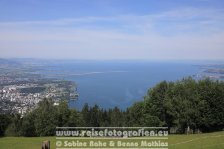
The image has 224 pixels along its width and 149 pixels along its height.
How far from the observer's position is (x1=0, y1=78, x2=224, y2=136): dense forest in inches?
1902

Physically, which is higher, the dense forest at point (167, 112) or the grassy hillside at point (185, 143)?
the dense forest at point (167, 112)

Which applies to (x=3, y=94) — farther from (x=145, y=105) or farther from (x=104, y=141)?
(x=104, y=141)

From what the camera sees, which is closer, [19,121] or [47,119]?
[47,119]

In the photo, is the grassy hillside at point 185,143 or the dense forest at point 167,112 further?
the dense forest at point 167,112

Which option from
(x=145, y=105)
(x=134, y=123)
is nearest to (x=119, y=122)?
(x=134, y=123)

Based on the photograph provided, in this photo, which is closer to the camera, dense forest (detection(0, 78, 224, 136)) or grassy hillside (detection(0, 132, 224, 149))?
grassy hillside (detection(0, 132, 224, 149))

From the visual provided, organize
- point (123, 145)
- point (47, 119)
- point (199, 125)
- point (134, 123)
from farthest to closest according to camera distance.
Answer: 1. point (134, 123)
2. point (47, 119)
3. point (199, 125)
4. point (123, 145)

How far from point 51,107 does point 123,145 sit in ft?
98.3

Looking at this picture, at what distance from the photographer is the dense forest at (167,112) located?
159ft

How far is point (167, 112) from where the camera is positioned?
168ft

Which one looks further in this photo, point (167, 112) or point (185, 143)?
point (167, 112)

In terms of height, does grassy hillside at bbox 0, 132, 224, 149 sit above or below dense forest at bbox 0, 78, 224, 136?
below

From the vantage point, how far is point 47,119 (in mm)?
52438

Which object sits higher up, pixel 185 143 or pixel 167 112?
pixel 167 112
